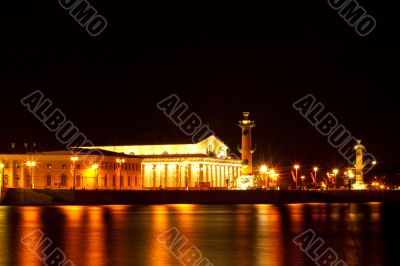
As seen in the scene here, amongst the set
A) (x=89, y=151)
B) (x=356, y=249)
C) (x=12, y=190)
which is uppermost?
(x=89, y=151)

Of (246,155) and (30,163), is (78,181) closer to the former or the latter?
(30,163)

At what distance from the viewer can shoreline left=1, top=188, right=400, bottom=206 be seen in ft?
237

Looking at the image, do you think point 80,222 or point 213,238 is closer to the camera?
point 213,238

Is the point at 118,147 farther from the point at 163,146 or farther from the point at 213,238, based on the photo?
the point at 213,238

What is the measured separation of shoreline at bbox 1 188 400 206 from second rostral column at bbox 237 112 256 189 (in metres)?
12.6

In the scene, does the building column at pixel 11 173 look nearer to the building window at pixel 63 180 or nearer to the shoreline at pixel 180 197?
the building window at pixel 63 180

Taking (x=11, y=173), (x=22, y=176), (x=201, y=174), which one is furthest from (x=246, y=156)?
(x=11, y=173)

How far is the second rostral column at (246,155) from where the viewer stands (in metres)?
102

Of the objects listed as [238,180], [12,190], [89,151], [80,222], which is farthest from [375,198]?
[80,222]

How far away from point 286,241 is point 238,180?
78.8 m

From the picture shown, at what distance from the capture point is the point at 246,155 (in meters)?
102

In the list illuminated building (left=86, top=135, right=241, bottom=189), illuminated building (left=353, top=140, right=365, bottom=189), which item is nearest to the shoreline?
illuminated building (left=353, top=140, right=365, bottom=189)

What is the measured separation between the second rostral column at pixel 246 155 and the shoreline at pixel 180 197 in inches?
496

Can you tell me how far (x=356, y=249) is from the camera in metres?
25.1
